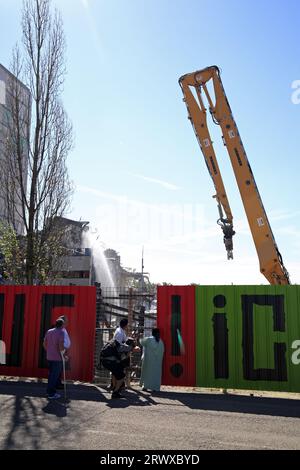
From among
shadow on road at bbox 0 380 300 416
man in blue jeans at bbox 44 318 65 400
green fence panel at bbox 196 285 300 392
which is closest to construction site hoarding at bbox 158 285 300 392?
green fence panel at bbox 196 285 300 392

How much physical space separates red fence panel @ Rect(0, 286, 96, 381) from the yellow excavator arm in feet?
15.9

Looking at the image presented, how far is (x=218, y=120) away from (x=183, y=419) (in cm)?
966

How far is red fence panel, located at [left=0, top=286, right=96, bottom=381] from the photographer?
11.8 meters

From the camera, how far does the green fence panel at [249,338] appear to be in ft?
34.4

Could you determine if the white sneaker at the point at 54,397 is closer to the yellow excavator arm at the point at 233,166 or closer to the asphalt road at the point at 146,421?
the asphalt road at the point at 146,421

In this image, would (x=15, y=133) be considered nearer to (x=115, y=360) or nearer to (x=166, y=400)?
(x=115, y=360)

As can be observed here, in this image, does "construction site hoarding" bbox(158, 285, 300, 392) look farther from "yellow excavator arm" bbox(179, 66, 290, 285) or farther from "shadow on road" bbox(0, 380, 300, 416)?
"yellow excavator arm" bbox(179, 66, 290, 285)

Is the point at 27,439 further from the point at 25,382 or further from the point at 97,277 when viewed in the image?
the point at 97,277

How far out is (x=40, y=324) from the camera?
40.6ft

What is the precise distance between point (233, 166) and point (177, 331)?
573 centimetres

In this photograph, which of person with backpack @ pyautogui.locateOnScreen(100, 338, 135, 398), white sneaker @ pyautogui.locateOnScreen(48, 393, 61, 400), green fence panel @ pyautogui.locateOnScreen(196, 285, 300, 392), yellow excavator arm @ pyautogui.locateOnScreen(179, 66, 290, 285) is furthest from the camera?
yellow excavator arm @ pyautogui.locateOnScreen(179, 66, 290, 285)

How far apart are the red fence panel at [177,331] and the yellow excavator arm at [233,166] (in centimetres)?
307

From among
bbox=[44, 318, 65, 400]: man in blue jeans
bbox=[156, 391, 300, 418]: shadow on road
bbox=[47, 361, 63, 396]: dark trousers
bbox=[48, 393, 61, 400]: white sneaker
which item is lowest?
bbox=[156, 391, 300, 418]: shadow on road

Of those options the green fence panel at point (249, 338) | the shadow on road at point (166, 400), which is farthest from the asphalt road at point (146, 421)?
the green fence panel at point (249, 338)
